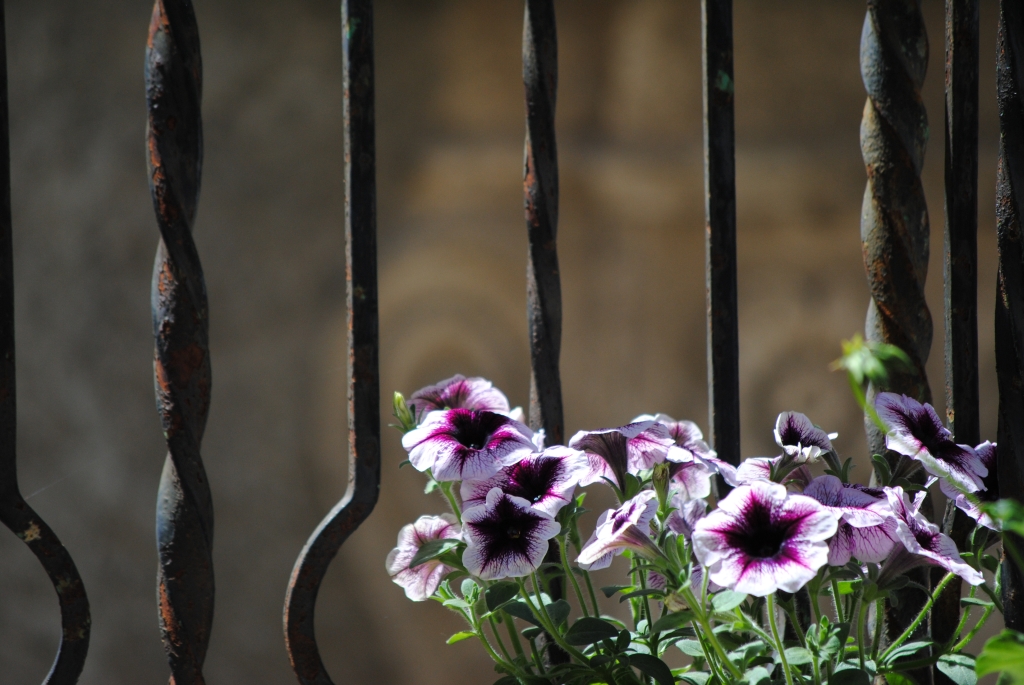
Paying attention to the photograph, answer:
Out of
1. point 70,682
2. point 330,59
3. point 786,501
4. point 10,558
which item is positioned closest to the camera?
point 786,501

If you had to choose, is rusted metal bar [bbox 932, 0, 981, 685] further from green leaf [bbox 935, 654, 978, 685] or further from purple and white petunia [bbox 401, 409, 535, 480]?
purple and white petunia [bbox 401, 409, 535, 480]

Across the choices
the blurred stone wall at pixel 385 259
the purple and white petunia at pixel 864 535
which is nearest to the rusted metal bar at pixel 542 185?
the purple and white petunia at pixel 864 535

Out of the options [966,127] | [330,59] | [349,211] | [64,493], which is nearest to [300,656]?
[349,211]

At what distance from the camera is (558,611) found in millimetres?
598

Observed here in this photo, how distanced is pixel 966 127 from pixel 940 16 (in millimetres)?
1175

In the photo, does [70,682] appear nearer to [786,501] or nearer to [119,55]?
[786,501]

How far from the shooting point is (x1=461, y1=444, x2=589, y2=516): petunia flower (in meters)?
0.58

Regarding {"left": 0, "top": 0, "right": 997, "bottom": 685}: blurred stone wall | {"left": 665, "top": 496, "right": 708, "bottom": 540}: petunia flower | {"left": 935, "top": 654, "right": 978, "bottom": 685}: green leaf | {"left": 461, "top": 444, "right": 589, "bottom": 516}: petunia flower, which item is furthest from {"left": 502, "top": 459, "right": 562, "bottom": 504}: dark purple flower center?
{"left": 0, "top": 0, "right": 997, "bottom": 685}: blurred stone wall

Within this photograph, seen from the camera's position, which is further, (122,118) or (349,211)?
(122,118)

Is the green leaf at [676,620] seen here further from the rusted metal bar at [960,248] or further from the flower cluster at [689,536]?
the rusted metal bar at [960,248]

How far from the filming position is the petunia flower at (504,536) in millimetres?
543

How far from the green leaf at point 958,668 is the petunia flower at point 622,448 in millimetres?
253

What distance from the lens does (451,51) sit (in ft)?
5.68

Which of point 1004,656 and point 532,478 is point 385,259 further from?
point 1004,656
